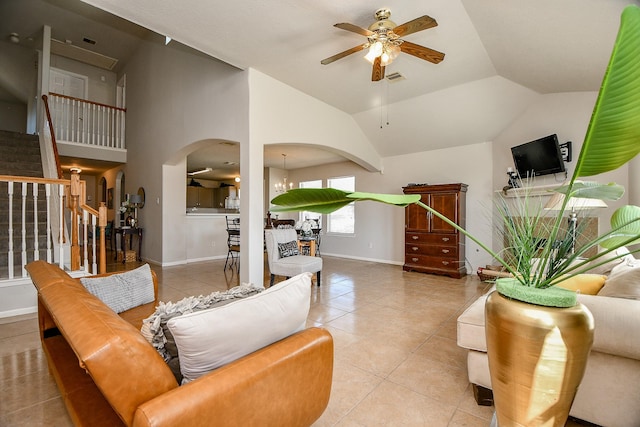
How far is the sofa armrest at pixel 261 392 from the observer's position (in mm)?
813

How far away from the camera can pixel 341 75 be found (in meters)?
4.14

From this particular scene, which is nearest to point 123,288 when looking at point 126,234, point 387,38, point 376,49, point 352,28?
point 352,28

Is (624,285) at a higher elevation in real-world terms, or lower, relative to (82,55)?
lower

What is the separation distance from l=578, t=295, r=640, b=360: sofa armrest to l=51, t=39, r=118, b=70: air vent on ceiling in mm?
10545

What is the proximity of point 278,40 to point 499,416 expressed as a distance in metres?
3.78

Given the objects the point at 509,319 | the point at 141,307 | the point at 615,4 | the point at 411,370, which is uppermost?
the point at 615,4

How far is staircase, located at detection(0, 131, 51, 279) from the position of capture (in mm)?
3496

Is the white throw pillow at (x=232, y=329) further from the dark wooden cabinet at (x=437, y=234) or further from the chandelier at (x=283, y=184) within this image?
the chandelier at (x=283, y=184)

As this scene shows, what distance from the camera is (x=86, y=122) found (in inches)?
267

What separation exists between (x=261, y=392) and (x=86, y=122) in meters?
8.35

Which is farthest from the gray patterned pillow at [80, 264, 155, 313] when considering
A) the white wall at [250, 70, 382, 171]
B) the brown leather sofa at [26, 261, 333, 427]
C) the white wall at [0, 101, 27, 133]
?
the white wall at [0, 101, 27, 133]

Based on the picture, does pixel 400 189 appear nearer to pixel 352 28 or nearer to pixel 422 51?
pixel 422 51

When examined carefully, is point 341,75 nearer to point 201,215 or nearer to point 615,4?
point 615,4

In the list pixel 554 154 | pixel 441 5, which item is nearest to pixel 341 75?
pixel 441 5
